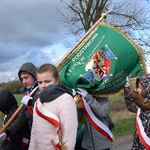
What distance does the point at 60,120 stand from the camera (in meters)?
2.61

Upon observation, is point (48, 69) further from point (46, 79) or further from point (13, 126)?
point (13, 126)

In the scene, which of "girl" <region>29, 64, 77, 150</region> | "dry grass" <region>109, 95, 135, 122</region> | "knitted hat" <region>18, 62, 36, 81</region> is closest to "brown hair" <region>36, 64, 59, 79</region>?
"girl" <region>29, 64, 77, 150</region>

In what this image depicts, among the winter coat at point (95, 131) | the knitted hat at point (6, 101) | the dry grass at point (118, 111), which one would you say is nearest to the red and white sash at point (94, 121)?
the winter coat at point (95, 131)

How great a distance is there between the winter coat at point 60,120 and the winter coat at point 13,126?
75 cm

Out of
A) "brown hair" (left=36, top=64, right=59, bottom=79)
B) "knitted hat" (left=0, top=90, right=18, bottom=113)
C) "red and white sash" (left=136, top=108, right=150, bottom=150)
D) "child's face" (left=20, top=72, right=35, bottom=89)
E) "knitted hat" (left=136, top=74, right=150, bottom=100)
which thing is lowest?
"red and white sash" (left=136, top=108, right=150, bottom=150)

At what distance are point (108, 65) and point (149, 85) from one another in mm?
654

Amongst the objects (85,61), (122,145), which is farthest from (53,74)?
(122,145)

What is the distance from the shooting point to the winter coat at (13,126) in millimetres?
3471

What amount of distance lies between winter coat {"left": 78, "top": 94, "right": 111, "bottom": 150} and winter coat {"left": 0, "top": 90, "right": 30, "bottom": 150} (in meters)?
0.65

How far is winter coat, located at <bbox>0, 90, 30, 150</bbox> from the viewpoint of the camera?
3471mm

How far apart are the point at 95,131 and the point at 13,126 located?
0.88m

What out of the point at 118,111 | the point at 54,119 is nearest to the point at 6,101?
the point at 54,119

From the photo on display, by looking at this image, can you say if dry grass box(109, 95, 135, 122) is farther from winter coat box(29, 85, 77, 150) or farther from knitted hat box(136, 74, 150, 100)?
winter coat box(29, 85, 77, 150)

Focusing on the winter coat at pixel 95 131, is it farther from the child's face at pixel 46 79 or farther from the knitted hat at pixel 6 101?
Result: the knitted hat at pixel 6 101
